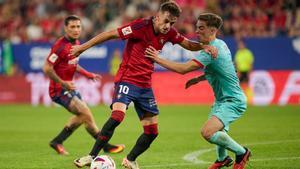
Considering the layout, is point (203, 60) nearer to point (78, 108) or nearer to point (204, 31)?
point (204, 31)

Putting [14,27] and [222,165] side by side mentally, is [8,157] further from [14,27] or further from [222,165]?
[14,27]

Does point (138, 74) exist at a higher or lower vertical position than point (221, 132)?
higher

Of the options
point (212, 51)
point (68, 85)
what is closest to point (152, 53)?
point (212, 51)

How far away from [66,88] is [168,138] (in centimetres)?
369

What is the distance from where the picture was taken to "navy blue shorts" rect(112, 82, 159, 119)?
1073cm

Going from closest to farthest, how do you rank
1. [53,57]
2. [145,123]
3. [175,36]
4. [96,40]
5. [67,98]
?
[96,40] < [145,123] < [175,36] < [53,57] < [67,98]

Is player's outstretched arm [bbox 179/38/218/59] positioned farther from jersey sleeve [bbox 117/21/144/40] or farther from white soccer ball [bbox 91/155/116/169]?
white soccer ball [bbox 91/155/116/169]

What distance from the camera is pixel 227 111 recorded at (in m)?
10.2

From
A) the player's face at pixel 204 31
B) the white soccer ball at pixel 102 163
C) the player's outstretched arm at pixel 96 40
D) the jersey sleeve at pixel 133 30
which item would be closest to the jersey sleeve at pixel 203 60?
the player's face at pixel 204 31

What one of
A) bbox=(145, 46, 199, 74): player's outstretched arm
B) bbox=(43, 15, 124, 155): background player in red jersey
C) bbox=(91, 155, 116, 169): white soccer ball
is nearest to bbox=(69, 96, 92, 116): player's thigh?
bbox=(43, 15, 124, 155): background player in red jersey

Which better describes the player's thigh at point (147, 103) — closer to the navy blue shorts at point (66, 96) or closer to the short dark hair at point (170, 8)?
the short dark hair at point (170, 8)

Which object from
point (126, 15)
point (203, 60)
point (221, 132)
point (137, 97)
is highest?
point (203, 60)

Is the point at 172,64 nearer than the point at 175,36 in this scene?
Yes

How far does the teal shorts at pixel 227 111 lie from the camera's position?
10188 millimetres
